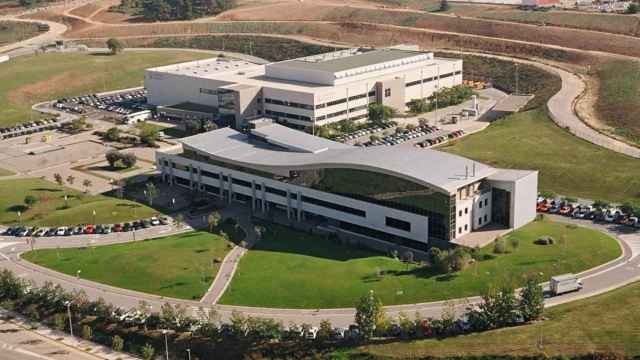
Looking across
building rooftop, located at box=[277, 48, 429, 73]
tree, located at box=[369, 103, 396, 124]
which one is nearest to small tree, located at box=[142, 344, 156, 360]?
tree, located at box=[369, 103, 396, 124]

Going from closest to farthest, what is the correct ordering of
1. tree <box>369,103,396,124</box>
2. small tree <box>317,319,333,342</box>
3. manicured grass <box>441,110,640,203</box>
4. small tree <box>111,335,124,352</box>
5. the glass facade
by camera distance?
small tree <box>317,319,333,342</box> < small tree <box>111,335,124,352</box> < the glass facade < manicured grass <box>441,110,640,203</box> < tree <box>369,103,396,124</box>

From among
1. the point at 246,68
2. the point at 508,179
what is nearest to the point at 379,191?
the point at 508,179

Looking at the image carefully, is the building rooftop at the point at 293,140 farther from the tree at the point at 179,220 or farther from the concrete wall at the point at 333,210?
the tree at the point at 179,220

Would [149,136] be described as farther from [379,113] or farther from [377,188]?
[377,188]

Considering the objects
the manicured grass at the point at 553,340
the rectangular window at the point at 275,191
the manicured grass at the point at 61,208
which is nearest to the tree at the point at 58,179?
the manicured grass at the point at 61,208

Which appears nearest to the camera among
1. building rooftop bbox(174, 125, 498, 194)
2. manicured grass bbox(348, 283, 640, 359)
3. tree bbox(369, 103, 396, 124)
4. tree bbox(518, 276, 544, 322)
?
manicured grass bbox(348, 283, 640, 359)

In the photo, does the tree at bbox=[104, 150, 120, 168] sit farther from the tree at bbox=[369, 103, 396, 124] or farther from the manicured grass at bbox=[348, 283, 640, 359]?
the manicured grass at bbox=[348, 283, 640, 359]

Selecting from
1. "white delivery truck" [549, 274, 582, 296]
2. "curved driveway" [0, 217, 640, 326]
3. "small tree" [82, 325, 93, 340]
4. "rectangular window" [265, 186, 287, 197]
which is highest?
"rectangular window" [265, 186, 287, 197]
